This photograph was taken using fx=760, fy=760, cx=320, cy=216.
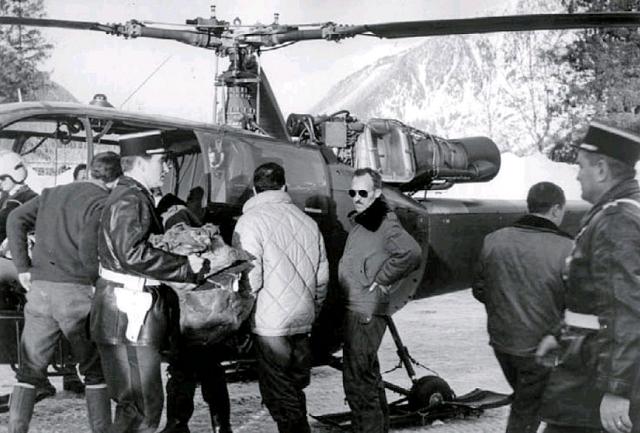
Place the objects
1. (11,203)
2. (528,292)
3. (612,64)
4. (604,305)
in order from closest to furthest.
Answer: (604,305)
(528,292)
(11,203)
(612,64)

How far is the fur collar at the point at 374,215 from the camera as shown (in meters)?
4.91

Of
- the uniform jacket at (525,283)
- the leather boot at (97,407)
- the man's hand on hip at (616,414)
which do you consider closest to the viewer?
the man's hand on hip at (616,414)

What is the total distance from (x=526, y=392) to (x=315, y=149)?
278 cm

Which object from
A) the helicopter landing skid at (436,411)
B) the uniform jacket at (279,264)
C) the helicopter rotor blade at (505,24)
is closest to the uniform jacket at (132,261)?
the uniform jacket at (279,264)

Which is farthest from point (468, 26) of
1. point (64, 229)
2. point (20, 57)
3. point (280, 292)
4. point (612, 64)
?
point (20, 57)

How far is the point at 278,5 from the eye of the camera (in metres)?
7.48

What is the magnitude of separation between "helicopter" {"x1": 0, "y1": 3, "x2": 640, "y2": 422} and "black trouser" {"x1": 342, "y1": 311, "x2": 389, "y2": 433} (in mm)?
906

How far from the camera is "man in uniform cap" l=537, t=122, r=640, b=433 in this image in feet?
8.55

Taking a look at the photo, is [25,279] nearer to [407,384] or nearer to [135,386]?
[135,386]

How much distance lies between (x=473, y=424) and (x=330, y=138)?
2611mm

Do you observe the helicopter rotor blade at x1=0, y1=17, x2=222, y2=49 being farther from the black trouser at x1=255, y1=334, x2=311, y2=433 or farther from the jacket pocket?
the black trouser at x1=255, y1=334, x2=311, y2=433

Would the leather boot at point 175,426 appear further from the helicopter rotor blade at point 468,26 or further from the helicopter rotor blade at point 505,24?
the helicopter rotor blade at point 505,24

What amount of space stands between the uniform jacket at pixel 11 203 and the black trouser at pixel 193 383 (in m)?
1.75

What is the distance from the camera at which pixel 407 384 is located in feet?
24.0
